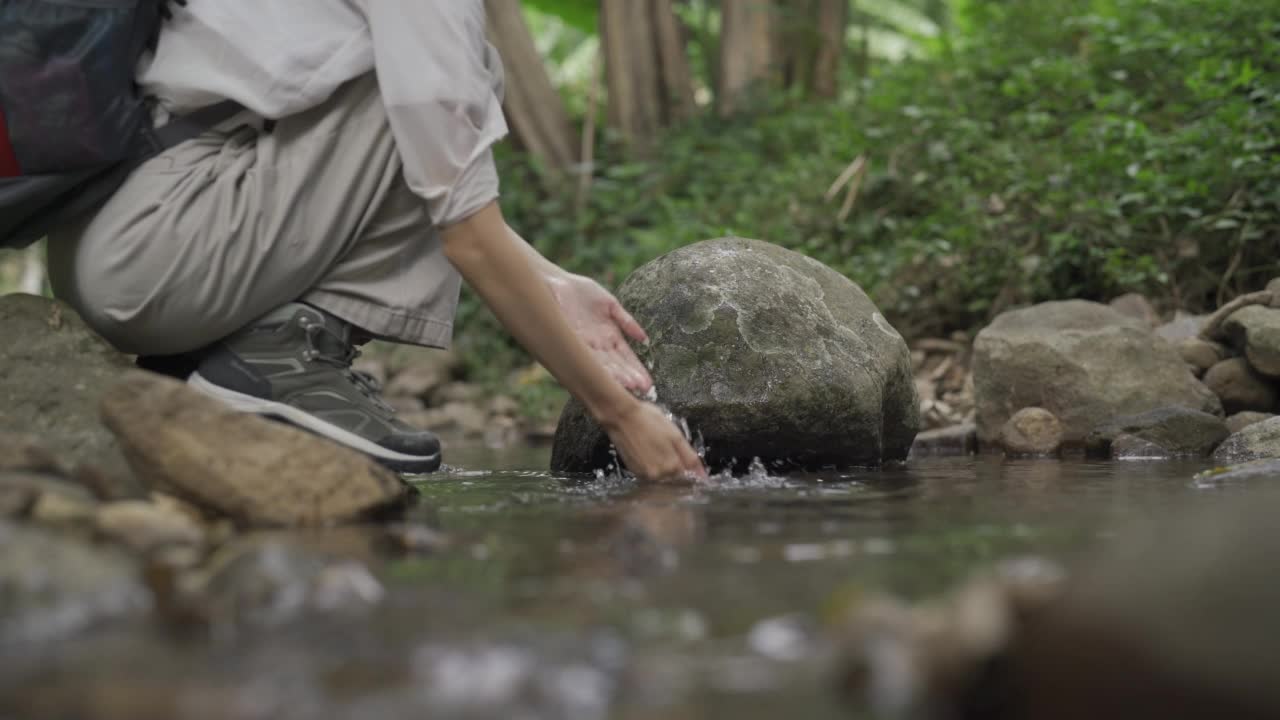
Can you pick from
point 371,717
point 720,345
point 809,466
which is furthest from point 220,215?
point 371,717

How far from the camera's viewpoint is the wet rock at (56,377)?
273cm

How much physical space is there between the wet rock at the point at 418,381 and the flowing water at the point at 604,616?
5149 millimetres

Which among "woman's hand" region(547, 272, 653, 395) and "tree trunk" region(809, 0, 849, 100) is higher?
"tree trunk" region(809, 0, 849, 100)

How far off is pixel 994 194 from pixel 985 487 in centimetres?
355

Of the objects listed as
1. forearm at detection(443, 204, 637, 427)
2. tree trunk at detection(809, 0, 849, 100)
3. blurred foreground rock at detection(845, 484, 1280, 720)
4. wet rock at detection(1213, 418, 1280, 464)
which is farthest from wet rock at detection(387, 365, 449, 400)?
blurred foreground rock at detection(845, 484, 1280, 720)

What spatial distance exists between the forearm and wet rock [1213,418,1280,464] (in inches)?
75.0

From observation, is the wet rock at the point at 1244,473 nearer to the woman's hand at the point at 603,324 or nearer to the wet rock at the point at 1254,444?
the wet rock at the point at 1254,444

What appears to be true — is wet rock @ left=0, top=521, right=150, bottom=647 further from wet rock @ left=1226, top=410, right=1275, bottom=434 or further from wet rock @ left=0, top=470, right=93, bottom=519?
wet rock @ left=1226, top=410, right=1275, bottom=434

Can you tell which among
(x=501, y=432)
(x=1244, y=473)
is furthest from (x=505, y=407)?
Result: (x=1244, y=473)

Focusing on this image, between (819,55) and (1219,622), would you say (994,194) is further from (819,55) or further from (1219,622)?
(1219,622)

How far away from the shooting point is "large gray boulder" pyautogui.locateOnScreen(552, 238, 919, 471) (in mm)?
3541

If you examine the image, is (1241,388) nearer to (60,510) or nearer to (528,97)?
(60,510)

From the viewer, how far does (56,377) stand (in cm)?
284

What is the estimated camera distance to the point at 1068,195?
18.8 ft
